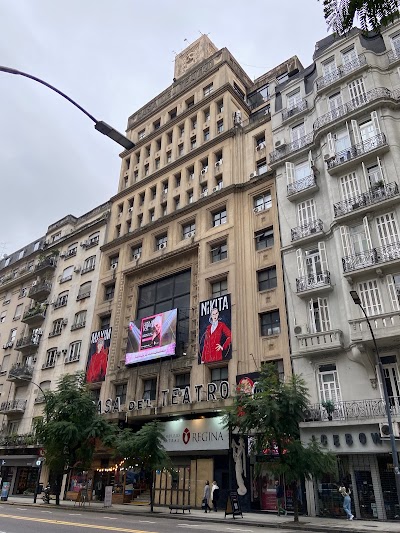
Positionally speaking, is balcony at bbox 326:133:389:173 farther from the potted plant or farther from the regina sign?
the regina sign

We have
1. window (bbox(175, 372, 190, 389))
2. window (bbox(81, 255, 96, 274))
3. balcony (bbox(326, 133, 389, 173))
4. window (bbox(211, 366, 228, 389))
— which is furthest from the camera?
window (bbox(81, 255, 96, 274))

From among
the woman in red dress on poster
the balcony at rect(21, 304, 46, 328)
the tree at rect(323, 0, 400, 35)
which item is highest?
the balcony at rect(21, 304, 46, 328)

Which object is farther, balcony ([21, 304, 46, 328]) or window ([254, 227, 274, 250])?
balcony ([21, 304, 46, 328])

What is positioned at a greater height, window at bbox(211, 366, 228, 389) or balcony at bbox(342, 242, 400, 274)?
balcony at bbox(342, 242, 400, 274)

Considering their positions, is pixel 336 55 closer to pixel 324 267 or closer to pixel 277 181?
pixel 277 181

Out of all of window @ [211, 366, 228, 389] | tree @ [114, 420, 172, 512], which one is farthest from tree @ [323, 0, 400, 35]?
window @ [211, 366, 228, 389]

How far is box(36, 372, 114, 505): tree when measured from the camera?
26.1 meters

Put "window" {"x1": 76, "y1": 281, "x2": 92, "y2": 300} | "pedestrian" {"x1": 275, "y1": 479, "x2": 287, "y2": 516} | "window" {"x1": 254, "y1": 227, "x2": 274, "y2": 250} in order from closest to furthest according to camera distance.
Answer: "pedestrian" {"x1": 275, "y1": 479, "x2": 287, "y2": 516}
"window" {"x1": 254, "y1": 227, "x2": 274, "y2": 250}
"window" {"x1": 76, "y1": 281, "x2": 92, "y2": 300}

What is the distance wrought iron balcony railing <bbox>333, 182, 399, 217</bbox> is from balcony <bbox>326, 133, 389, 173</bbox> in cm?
246

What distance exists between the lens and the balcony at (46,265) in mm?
49188

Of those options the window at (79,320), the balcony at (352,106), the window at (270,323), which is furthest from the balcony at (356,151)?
the window at (79,320)

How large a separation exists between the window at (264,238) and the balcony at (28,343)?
2759 centimetres

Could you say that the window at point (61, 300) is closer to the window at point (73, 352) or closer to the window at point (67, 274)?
the window at point (67, 274)

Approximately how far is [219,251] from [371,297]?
518 inches
